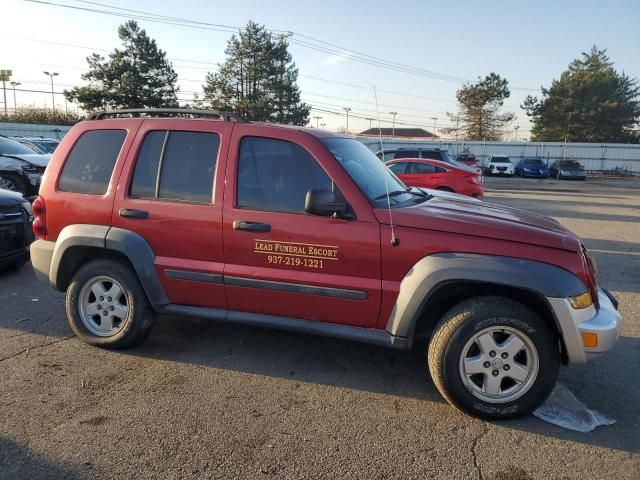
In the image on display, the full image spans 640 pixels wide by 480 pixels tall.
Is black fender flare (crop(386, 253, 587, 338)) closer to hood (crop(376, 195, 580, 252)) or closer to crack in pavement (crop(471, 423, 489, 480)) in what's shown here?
hood (crop(376, 195, 580, 252))

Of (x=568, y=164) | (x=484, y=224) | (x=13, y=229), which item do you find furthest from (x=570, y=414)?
(x=568, y=164)

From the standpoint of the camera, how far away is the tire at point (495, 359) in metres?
3.20

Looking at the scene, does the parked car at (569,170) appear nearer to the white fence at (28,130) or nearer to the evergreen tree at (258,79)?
the evergreen tree at (258,79)

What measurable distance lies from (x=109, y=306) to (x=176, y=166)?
1.34m

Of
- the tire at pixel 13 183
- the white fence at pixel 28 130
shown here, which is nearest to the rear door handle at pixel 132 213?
the tire at pixel 13 183

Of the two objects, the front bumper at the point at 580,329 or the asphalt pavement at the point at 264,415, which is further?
the front bumper at the point at 580,329

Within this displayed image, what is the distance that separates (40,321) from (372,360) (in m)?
3.29

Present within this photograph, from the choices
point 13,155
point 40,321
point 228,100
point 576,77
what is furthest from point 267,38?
point 40,321

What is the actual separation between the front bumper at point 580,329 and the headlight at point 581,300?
20 mm

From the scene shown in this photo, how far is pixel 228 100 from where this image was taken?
157 ft

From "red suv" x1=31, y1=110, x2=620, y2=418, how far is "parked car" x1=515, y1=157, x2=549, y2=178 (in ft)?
113

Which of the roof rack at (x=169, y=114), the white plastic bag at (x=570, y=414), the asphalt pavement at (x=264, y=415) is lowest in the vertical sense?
the asphalt pavement at (x=264, y=415)

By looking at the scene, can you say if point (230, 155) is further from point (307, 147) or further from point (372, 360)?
point (372, 360)

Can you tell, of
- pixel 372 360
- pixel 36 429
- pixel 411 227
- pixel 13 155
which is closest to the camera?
pixel 36 429
